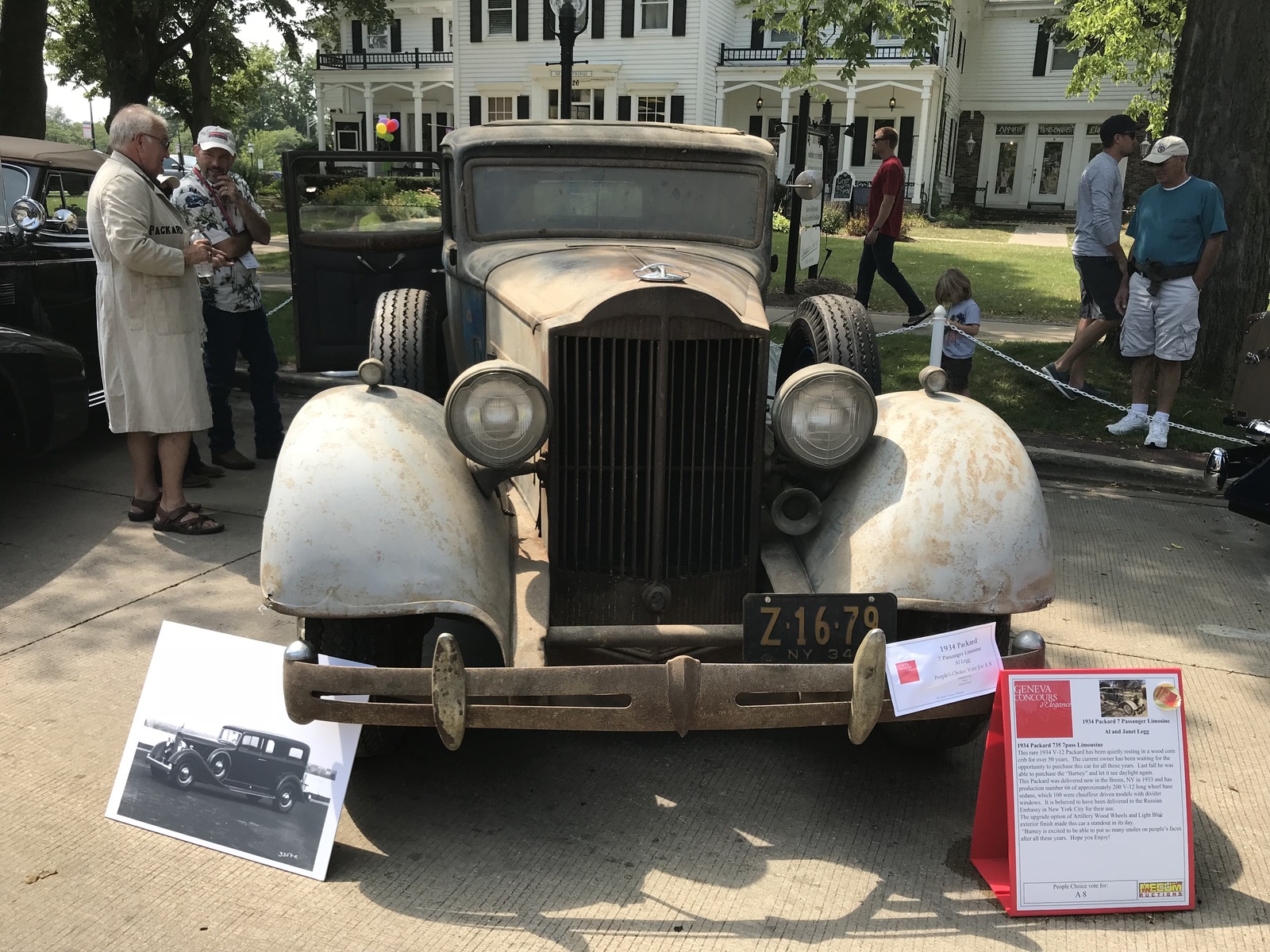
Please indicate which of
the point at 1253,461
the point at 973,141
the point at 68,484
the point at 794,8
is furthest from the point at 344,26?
the point at 1253,461

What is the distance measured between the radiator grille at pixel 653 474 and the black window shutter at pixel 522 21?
32.2 metres

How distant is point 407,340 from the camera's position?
475cm

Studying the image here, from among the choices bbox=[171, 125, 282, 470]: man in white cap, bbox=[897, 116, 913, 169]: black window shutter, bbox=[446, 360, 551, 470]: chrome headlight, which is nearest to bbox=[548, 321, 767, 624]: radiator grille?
bbox=[446, 360, 551, 470]: chrome headlight

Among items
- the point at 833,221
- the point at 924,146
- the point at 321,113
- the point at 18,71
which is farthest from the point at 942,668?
the point at 321,113

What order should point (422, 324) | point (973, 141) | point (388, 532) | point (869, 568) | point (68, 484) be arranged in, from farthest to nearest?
point (973, 141)
point (68, 484)
point (422, 324)
point (869, 568)
point (388, 532)

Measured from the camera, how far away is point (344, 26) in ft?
133

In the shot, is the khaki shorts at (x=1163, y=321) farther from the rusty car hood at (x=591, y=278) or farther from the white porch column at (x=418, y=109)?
the white porch column at (x=418, y=109)

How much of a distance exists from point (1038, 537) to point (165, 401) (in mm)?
4182

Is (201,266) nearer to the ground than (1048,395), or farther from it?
farther from it

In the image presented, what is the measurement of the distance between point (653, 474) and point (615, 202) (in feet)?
5.91

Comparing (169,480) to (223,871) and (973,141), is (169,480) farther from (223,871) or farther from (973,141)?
(973,141)

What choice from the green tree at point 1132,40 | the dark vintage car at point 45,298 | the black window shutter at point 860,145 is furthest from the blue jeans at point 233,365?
the black window shutter at point 860,145

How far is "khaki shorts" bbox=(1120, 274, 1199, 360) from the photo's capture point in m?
7.00

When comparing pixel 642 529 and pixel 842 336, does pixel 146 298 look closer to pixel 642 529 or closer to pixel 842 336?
pixel 642 529
